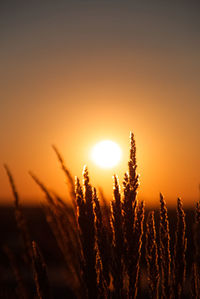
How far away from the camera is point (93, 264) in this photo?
4.29 ft

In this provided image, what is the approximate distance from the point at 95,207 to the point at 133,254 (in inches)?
8.5

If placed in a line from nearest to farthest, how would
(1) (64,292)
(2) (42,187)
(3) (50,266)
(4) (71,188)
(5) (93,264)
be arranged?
1. (5) (93,264)
2. (4) (71,188)
3. (2) (42,187)
4. (1) (64,292)
5. (3) (50,266)

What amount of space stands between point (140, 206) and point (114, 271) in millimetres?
258

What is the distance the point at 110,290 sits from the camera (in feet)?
4.44

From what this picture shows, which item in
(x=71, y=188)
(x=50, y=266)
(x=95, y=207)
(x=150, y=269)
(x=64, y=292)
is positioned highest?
(x=50, y=266)

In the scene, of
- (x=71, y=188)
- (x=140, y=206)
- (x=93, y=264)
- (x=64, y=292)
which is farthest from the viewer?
(x=64, y=292)

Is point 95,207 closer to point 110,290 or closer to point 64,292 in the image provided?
point 110,290

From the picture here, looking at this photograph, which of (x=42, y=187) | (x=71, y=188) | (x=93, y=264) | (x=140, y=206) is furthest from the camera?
(x=42, y=187)

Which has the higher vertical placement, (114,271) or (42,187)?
(42,187)

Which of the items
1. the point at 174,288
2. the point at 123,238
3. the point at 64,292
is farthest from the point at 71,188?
the point at 64,292

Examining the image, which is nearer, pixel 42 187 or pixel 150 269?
pixel 150 269

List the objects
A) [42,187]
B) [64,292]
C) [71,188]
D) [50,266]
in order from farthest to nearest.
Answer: [50,266] < [64,292] < [42,187] < [71,188]

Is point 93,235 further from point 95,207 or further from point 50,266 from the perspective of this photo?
point 50,266

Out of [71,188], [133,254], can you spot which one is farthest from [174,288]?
[71,188]
